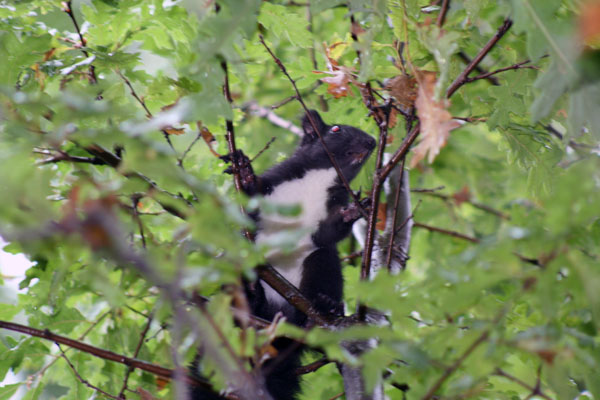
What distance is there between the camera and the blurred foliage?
140 cm

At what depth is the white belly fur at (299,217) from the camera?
15.1 feet

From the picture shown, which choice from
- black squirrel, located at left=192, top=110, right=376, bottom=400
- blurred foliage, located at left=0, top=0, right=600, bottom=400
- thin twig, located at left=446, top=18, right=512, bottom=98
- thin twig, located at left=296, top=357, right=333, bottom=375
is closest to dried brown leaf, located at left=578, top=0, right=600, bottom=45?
blurred foliage, located at left=0, top=0, right=600, bottom=400

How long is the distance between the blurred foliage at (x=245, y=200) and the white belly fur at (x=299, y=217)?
1.68 feet

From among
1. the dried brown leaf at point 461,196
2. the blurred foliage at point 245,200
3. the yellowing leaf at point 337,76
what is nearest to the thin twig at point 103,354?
the blurred foliage at point 245,200

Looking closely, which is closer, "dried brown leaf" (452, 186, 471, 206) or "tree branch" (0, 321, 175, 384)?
"tree branch" (0, 321, 175, 384)

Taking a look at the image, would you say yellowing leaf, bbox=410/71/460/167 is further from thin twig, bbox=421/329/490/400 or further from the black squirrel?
the black squirrel

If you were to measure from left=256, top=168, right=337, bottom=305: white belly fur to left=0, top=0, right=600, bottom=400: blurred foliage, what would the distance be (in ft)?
1.68

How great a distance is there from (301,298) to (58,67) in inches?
71.0

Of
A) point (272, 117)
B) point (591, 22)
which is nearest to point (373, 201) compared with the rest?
point (591, 22)

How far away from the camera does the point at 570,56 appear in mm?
1833

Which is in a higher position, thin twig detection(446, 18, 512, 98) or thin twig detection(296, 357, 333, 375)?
thin twig detection(446, 18, 512, 98)

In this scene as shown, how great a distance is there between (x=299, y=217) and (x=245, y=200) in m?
3.19

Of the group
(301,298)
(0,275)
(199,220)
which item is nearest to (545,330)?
(199,220)

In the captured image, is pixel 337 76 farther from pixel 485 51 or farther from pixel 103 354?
pixel 103 354
